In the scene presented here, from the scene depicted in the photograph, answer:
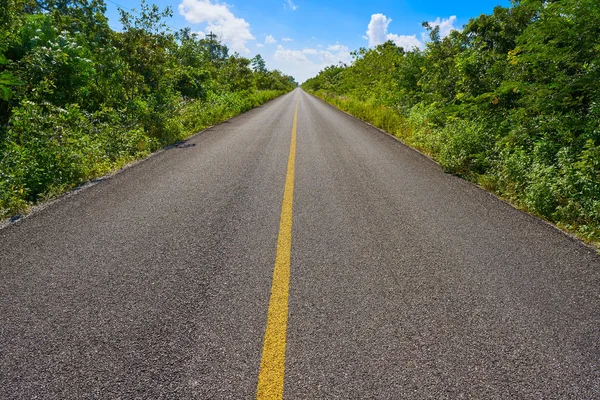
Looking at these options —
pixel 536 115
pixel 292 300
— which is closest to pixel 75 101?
pixel 292 300

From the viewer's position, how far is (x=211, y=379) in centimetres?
194

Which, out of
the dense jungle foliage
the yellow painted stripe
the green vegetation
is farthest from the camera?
the dense jungle foliage

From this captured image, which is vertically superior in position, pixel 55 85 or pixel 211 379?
pixel 55 85

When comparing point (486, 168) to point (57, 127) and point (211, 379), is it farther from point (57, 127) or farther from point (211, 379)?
point (57, 127)

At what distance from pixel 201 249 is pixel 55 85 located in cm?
684

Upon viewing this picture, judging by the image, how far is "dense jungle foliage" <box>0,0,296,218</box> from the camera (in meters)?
5.43

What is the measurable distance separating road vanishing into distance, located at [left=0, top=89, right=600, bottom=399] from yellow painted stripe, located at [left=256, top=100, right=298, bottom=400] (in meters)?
0.01

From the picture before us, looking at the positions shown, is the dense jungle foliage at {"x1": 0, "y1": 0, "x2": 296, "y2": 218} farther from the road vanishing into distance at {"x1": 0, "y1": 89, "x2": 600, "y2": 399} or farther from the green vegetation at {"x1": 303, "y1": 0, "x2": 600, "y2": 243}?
the green vegetation at {"x1": 303, "y1": 0, "x2": 600, "y2": 243}

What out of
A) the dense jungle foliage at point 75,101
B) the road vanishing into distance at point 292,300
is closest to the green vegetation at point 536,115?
the road vanishing into distance at point 292,300

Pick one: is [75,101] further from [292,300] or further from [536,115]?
[536,115]

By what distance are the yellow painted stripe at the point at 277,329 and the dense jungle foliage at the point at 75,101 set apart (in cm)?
394

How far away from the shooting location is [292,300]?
2686 mm

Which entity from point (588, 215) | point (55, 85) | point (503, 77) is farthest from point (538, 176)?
point (55, 85)

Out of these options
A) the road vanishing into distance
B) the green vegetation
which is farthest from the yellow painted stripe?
the green vegetation
